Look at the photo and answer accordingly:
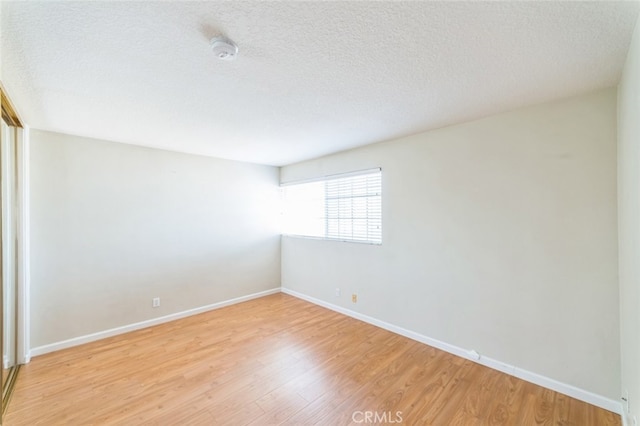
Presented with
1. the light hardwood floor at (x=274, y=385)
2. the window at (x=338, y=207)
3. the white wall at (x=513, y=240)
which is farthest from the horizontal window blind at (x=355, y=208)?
the light hardwood floor at (x=274, y=385)

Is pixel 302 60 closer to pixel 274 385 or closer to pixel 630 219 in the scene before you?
pixel 630 219

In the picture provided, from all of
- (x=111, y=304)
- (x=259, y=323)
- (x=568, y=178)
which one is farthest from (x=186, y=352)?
(x=568, y=178)

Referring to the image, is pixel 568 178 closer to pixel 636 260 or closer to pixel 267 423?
pixel 636 260

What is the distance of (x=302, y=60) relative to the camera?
161 centimetres

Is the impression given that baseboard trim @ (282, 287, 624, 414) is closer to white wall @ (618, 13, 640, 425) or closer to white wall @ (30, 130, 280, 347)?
white wall @ (618, 13, 640, 425)

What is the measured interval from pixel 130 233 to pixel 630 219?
4.67 m

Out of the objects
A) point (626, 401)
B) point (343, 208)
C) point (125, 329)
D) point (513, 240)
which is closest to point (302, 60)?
point (513, 240)

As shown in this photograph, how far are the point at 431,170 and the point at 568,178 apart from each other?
114cm

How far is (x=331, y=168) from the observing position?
13.3 feet

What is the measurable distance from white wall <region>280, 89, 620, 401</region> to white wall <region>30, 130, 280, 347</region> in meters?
2.30

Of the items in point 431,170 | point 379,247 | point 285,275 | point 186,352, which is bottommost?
point 186,352

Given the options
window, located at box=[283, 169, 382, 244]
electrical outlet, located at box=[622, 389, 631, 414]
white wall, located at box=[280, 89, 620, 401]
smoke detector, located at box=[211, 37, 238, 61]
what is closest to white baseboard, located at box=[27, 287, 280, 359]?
window, located at box=[283, 169, 382, 244]

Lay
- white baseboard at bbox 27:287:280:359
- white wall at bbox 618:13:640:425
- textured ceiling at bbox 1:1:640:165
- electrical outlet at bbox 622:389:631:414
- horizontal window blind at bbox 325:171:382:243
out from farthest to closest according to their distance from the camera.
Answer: horizontal window blind at bbox 325:171:382:243 < white baseboard at bbox 27:287:280:359 < electrical outlet at bbox 622:389:631:414 < white wall at bbox 618:13:640:425 < textured ceiling at bbox 1:1:640:165

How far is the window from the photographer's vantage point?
3.53 metres
